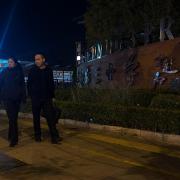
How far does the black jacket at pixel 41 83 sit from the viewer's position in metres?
9.38

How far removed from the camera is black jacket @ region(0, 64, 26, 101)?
9.46 m

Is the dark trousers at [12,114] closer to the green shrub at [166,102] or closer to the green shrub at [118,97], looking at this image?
the green shrub at [166,102]

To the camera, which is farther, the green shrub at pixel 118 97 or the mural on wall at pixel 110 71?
the mural on wall at pixel 110 71

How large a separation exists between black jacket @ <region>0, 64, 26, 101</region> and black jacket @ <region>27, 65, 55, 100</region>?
0.25 m

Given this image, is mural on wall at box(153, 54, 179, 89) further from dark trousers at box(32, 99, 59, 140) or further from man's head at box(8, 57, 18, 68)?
man's head at box(8, 57, 18, 68)

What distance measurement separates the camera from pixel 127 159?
8.05 m

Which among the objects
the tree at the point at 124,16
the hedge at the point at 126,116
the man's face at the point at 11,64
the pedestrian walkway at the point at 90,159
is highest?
the tree at the point at 124,16

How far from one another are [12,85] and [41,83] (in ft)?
2.03

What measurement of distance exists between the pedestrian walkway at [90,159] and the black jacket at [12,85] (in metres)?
1.02

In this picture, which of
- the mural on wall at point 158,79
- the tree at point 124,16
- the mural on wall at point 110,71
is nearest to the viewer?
the mural on wall at point 158,79

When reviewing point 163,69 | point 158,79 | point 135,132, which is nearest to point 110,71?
point 158,79

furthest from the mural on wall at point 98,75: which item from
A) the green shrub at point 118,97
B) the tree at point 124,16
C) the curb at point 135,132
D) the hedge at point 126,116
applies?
the curb at point 135,132

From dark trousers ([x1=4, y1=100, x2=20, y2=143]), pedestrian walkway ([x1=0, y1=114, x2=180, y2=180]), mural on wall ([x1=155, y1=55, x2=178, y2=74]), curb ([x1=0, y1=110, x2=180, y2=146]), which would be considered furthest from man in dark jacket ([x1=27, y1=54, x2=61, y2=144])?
mural on wall ([x1=155, y1=55, x2=178, y2=74])

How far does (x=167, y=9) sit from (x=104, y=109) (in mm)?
8459
